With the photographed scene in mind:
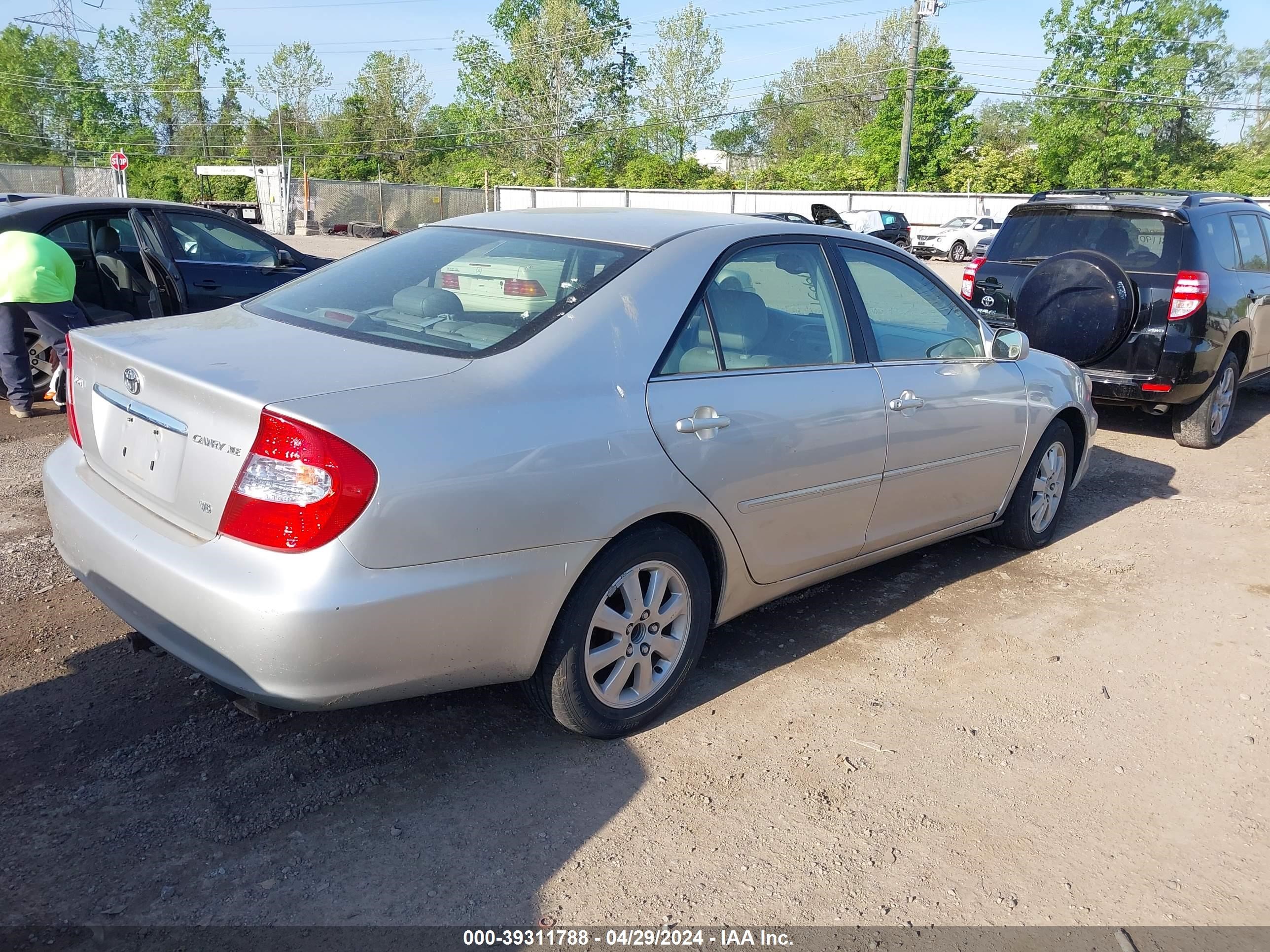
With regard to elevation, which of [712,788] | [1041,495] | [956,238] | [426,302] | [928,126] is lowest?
[712,788]

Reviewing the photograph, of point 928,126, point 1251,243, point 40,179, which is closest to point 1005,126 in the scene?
point 928,126

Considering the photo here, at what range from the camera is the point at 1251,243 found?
8312 mm

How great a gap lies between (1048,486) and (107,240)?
690cm

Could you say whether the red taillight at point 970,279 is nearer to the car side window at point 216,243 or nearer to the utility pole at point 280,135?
the car side window at point 216,243

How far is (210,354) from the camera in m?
2.95

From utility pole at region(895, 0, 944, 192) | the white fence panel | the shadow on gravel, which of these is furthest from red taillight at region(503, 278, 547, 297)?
the white fence panel

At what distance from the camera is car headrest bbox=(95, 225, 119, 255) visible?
7891mm

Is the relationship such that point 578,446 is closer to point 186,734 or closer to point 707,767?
point 707,767

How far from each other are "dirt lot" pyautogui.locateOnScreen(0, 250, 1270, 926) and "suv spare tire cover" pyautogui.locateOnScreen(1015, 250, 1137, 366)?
10.1 ft

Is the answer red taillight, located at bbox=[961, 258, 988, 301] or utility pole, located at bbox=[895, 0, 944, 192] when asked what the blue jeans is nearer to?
red taillight, located at bbox=[961, 258, 988, 301]

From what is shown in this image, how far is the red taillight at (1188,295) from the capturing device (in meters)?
7.23

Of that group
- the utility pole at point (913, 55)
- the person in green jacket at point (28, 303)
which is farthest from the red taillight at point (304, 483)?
the utility pole at point (913, 55)

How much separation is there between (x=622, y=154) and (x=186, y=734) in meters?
66.3

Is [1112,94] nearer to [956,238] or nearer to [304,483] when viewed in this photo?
[956,238]
